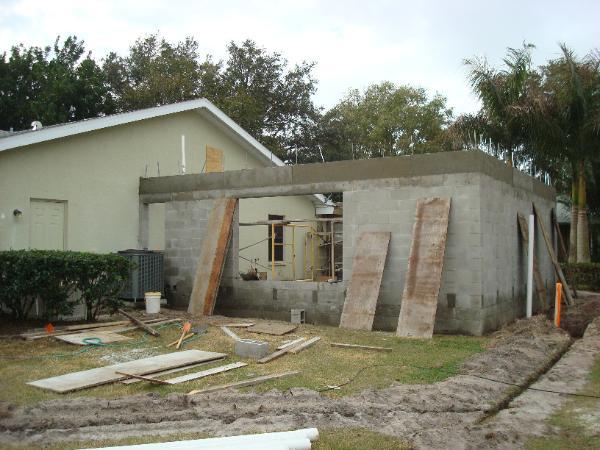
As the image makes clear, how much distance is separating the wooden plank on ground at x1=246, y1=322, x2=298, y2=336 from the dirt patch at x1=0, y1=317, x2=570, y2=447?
363cm

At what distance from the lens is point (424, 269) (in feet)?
32.6

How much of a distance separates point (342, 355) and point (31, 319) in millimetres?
6380

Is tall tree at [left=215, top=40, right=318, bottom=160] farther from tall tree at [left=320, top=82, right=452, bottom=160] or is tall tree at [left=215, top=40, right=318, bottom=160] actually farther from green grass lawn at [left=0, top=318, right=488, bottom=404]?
green grass lawn at [left=0, top=318, right=488, bottom=404]

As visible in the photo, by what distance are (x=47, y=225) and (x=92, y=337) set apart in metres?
4.58

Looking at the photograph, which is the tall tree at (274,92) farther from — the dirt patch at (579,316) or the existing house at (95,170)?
the dirt patch at (579,316)

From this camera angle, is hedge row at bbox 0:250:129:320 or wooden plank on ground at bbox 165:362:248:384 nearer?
wooden plank on ground at bbox 165:362:248:384

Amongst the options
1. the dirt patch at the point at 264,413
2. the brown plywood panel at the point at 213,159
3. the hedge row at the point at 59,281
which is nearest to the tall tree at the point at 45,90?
the brown plywood panel at the point at 213,159

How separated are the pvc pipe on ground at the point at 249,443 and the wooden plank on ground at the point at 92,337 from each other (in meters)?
5.29

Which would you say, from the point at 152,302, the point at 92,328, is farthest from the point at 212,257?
the point at 92,328

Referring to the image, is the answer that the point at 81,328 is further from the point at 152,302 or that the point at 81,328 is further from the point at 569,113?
the point at 569,113

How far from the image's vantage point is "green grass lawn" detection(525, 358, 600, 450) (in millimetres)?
4684

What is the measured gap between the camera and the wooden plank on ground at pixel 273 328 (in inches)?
387

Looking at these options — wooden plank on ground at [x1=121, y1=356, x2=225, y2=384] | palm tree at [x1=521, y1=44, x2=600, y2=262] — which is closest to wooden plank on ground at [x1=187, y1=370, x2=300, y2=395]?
wooden plank on ground at [x1=121, y1=356, x2=225, y2=384]

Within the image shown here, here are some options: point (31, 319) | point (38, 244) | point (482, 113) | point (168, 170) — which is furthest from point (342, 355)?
point (482, 113)
